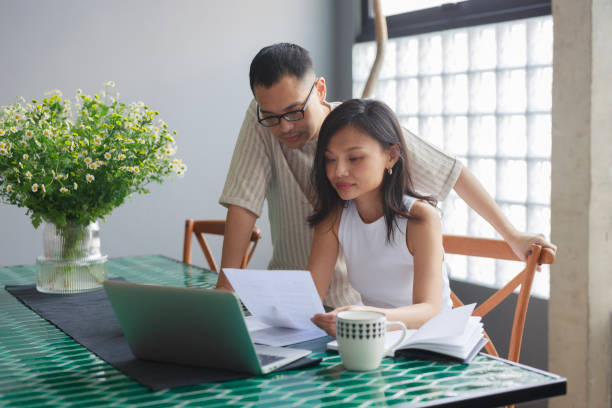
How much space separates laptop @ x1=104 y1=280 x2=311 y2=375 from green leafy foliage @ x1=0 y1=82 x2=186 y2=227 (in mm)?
574

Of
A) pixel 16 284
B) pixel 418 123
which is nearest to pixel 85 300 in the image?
pixel 16 284

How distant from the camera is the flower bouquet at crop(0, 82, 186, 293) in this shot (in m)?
1.55

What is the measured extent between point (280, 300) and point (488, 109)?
6.68 ft

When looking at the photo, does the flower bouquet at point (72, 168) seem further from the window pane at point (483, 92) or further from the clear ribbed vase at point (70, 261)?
the window pane at point (483, 92)

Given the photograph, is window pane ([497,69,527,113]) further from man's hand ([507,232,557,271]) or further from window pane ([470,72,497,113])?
man's hand ([507,232,557,271])

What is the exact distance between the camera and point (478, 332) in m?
1.16

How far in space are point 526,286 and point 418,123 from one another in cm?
191

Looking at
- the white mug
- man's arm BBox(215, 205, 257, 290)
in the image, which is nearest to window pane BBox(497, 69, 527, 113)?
man's arm BBox(215, 205, 257, 290)

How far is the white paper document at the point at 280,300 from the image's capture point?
1.16 meters

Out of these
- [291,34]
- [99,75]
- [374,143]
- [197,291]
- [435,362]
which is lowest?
[435,362]

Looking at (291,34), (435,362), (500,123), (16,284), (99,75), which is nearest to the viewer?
(435,362)

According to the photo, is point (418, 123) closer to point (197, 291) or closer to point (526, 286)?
point (526, 286)

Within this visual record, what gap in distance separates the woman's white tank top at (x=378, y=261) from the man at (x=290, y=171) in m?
0.12

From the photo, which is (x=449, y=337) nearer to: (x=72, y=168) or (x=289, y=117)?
(x=289, y=117)
